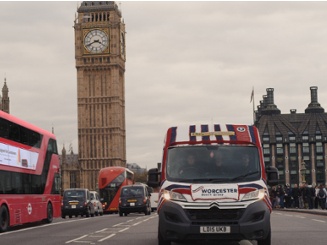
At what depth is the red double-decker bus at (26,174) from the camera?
943 inches

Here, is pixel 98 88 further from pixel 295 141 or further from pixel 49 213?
pixel 49 213

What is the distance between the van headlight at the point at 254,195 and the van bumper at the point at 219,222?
13 cm

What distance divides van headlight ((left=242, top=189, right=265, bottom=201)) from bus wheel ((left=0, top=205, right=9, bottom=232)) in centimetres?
1219

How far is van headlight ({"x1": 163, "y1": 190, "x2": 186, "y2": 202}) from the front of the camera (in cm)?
1332

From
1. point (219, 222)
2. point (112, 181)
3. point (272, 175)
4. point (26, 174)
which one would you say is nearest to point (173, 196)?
point (219, 222)

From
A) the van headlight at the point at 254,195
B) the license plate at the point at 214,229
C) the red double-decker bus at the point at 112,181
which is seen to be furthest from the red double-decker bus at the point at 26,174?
the red double-decker bus at the point at 112,181

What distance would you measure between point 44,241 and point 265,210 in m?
6.55

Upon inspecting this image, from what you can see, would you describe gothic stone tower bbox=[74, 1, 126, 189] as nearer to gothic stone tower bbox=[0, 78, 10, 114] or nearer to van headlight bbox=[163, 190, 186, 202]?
gothic stone tower bbox=[0, 78, 10, 114]

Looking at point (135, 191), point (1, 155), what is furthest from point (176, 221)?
point (135, 191)

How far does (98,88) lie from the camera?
141500mm

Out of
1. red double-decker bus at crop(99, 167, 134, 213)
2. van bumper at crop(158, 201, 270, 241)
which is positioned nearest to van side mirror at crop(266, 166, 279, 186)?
van bumper at crop(158, 201, 270, 241)

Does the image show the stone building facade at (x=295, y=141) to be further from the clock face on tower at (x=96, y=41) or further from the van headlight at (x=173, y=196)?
the van headlight at (x=173, y=196)

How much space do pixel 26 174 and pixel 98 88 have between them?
11517 centimetres

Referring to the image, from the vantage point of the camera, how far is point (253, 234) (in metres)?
13.1
